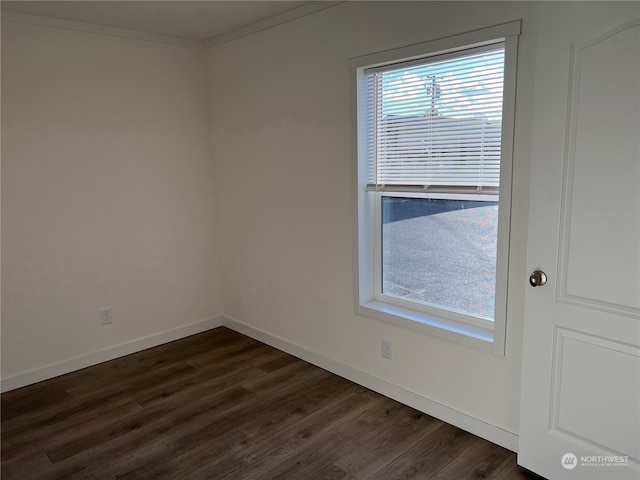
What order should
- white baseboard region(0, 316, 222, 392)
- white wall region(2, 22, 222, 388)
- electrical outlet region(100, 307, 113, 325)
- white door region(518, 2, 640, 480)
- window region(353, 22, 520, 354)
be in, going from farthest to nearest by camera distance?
electrical outlet region(100, 307, 113, 325) < white baseboard region(0, 316, 222, 392) < white wall region(2, 22, 222, 388) < window region(353, 22, 520, 354) < white door region(518, 2, 640, 480)

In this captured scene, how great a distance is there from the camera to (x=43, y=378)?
3203 millimetres

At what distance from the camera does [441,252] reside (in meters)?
2.59


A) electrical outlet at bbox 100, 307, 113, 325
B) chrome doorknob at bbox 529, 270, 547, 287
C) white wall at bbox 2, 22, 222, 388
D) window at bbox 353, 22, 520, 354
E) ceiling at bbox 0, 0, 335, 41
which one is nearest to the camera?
chrome doorknob at bbox 529, 270, 547, 287

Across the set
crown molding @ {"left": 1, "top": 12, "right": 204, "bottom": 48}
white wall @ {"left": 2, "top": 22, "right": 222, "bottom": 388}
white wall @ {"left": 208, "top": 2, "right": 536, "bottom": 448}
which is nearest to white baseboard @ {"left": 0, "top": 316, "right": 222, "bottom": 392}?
white wall @ {"left": 2, "top": 22, "right": 222, "bottom": 388}

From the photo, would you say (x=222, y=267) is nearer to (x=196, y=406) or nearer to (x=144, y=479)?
(x=196, y=406)

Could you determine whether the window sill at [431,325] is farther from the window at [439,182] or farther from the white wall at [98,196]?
the white wall at [98,196]

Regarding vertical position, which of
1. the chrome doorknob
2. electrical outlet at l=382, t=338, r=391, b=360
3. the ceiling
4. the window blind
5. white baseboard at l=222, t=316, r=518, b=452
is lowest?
white baseboard at l=222, t=316, r=518, b=452

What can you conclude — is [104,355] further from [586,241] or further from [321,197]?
[586,241]

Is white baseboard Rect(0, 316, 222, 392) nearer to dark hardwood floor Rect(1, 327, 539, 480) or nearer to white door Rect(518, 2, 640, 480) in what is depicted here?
dark hardwood floor Rect(1, 327, 539, 480)

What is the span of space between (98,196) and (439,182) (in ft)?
7.78

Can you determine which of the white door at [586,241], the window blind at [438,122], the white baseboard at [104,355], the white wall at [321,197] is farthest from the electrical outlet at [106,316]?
the white door at [586,241]

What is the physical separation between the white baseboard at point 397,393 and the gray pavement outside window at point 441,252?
0.55 meters

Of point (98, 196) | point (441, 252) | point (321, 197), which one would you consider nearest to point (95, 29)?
point (98, 196)

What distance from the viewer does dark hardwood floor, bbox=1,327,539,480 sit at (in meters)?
2.24
